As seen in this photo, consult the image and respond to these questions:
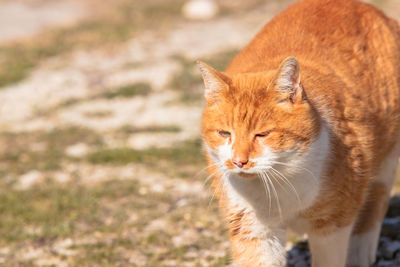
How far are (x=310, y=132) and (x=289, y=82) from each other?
0.97ft

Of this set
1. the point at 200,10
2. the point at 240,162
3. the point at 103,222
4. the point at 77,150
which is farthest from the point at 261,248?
the point at 200,10

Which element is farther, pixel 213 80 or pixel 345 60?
pixel 345 60

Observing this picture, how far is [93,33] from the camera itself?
12.2 m

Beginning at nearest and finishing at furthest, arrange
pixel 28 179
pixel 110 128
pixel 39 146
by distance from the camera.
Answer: pixel 28 179 < pixel 39 146 < pixel 110 128

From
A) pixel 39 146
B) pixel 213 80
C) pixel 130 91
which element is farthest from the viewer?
pixel 130 91

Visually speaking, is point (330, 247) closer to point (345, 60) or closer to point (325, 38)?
point (345, 60)

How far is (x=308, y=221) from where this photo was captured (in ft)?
11.0

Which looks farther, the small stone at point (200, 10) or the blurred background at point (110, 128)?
the small stone at point (200, 10)

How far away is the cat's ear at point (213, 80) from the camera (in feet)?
10.6

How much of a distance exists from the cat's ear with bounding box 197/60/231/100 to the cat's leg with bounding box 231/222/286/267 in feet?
2.78

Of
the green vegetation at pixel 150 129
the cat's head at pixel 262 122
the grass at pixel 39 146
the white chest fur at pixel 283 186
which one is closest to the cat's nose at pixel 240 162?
the cat's head at pixel 262 122

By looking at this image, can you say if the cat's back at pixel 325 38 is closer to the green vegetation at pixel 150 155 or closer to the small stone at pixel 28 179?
the green vegetation at pixel 150 155

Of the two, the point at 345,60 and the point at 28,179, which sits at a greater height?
the point at 345,60

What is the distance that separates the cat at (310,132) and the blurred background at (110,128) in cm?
116
